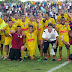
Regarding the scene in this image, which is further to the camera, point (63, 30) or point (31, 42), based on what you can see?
point (31, 42)

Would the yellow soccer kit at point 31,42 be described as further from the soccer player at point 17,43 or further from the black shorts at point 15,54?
the black shorts at point 15,54

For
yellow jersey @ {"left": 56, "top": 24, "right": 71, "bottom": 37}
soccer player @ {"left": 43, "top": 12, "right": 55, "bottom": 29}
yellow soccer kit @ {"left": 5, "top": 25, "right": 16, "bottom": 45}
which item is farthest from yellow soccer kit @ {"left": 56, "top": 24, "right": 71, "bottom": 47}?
yellow soccer kit @ {"left": 5, "top": 25, "right": 16, "bottom": 45}

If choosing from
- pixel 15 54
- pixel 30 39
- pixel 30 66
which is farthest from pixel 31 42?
pixel 30 66

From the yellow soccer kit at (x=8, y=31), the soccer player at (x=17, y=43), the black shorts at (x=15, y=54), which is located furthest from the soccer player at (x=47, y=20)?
the black shorts at (x=15, y=54)

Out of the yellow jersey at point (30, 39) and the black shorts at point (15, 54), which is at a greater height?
the yellow jersey at point (30, 39)

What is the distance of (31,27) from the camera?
7.54m

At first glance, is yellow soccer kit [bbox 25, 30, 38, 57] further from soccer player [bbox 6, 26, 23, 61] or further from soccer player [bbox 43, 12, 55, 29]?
soccer player [bbox 43, 12, 55, 29]

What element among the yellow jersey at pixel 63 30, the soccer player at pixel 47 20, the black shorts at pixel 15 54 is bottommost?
the black shorts at pixel 15 54

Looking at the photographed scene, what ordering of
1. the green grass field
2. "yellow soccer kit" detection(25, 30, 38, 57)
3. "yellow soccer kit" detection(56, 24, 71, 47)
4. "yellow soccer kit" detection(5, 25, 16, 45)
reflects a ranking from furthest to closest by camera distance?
"yellow soccer kit" detection(5, 25, 16, 45) → "yellow soccer kit" detection(25, 30, 38, 57) → "yellow soccer kit" detection(56, 24, 71, 47) → the green grass field

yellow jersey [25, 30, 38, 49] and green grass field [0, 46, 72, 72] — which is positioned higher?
yellow jersey [25, 30, 38, 49]

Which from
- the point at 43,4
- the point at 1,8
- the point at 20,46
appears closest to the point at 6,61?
the point at 20,46

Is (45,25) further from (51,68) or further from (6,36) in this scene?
(51,68)

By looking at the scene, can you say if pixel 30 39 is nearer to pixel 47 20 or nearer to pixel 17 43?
pixel 17 43

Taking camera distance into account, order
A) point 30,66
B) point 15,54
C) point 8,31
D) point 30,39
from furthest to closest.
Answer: point 8,31 < point 15,54 < point 30,39 < point 30,66
